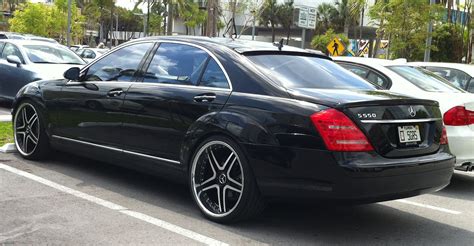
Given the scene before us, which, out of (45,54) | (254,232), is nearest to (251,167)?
(254,232)

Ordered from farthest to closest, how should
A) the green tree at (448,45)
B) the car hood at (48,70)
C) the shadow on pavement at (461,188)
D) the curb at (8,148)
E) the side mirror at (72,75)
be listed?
the green tree at (448,45), the car hood at (48,70), the curb at (8,148), the shadow on pavement at (461,188), the side mirror at (72,75)

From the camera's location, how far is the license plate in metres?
4.51

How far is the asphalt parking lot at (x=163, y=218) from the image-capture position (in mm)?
4445

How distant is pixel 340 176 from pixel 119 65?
2871 millimetres

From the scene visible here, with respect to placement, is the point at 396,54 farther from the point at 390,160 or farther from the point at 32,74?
the point at 390,160

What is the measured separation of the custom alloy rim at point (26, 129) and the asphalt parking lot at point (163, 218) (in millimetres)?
445

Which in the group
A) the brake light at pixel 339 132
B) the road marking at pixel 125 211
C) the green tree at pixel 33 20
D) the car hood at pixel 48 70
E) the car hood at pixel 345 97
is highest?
the green tree at pixel 33 20

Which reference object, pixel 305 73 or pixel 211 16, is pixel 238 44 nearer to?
pixel 305 73

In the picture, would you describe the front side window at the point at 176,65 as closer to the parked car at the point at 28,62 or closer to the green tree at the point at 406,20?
the parked car at the point at 28,62

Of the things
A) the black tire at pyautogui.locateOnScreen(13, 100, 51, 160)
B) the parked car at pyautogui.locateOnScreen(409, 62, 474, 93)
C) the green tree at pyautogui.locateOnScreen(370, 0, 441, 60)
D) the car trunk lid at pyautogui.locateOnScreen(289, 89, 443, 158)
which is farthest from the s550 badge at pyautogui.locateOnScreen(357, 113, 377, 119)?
the green tree at pyautogui.locateOnScreen(370, 0, 441, 60)

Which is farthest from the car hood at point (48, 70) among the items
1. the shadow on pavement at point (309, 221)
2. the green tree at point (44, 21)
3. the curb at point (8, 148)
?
the green tree at point (44, 21)

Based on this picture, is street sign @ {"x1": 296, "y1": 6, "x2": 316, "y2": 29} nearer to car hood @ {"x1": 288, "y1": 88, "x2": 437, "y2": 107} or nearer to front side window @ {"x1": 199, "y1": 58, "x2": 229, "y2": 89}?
front side window @ {"x1": 199, "y1": 58, "x2": 229, "y2": 89}

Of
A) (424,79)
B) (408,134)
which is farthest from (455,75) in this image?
(408,134)

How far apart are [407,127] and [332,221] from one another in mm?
1132
